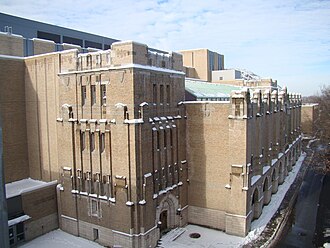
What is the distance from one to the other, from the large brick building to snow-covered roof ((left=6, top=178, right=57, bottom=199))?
0.50ft

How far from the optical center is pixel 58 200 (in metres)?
27.4

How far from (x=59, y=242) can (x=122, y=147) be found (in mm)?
9779

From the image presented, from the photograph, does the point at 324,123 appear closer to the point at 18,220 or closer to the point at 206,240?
the point at 206,240

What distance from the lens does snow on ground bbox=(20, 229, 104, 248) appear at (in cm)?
2431

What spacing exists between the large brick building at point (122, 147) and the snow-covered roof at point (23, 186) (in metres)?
0.15

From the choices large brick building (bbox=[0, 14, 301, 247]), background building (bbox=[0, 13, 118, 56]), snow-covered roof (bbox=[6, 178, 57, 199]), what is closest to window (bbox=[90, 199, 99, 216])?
large brick building (bbox=[0, 14, 301, 247])

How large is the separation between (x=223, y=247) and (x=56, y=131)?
56.6 ft

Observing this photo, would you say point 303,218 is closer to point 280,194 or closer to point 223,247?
point 280,194

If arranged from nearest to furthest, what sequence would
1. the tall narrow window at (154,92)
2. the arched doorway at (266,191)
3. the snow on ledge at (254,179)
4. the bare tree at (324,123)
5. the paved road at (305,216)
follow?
the tall narrow window at (154,92)
the paved road at (305,216)
the snow on ledge at (254,179)
the arched doorway at (266,191)
the bare tree at (324,123)

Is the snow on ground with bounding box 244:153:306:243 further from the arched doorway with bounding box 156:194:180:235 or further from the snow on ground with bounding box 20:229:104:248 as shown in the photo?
the snow on ground with bounding box 20:229:104:248

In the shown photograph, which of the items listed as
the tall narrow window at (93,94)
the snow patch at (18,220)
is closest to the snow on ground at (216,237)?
the snow patch at (18,220)

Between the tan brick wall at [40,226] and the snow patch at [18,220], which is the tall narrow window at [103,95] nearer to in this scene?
the snow patch at [18,220]

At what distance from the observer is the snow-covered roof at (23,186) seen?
25.0 meters

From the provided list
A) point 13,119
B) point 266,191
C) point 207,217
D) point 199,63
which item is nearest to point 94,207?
point 207,217
